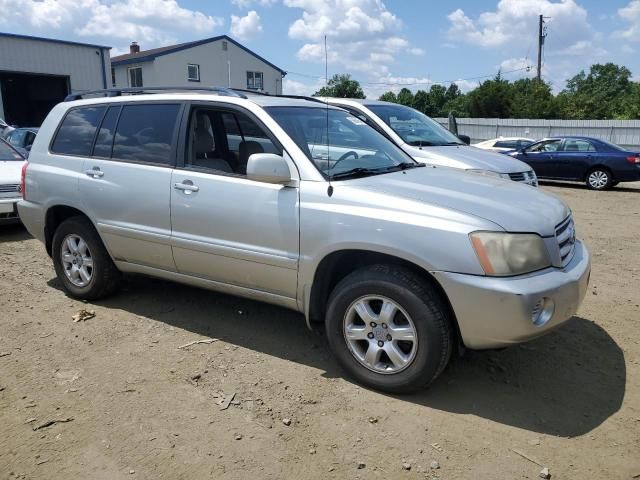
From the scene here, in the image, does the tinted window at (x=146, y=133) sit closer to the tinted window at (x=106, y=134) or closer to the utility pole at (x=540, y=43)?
the tinted window at (x=106, y=134)

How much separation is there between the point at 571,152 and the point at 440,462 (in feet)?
46.9

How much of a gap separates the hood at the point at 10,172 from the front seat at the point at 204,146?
184 inches

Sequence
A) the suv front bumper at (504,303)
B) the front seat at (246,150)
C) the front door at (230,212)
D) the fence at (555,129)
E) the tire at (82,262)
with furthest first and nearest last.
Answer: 1. the fence at (555,129)
2. the tire at (82,262)
3. the front seat at (246,150)
4. the front door at (230,212)
5. the suv front bumper at (504,303)

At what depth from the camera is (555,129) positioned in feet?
88.0

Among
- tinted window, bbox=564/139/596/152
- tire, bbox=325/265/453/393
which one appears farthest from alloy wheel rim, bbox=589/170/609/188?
tire, bbox=325/265/453/393

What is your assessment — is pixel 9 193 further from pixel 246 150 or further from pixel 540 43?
pixel 540 43

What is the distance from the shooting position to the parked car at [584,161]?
1445 cm

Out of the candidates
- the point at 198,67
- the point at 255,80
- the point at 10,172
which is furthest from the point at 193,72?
the point at 10,172

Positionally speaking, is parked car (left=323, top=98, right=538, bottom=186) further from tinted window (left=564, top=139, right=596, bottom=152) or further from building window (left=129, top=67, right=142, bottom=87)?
building window (left=129, top=67, right=142, bottom=87)

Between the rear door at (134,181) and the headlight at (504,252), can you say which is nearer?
the headlight at (504,252)

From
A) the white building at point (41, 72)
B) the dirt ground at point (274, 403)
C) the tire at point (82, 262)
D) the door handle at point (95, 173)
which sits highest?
the white building at point (41, 72)

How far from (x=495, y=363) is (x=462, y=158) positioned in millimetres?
3744

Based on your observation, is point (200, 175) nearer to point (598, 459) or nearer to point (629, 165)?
point (598, 459)

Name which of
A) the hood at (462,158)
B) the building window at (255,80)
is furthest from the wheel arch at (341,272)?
the building window at (255,80)
